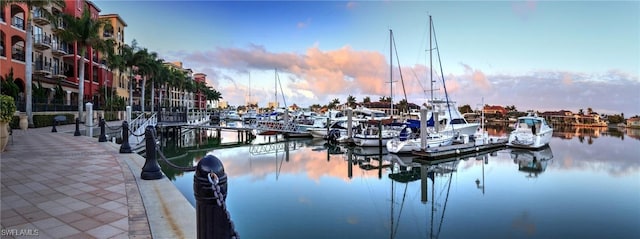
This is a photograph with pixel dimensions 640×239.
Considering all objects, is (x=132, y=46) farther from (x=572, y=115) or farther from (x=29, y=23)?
(x=572, y=115)

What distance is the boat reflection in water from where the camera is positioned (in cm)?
1999

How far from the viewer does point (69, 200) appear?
5812mm

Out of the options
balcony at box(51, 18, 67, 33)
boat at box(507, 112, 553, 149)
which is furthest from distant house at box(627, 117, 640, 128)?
balcony at box(51, 18, 67, 33)

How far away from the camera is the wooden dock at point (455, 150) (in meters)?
21.4

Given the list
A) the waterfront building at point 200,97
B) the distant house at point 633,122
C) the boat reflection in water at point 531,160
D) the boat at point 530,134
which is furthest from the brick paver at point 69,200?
the distant house at point 633,122

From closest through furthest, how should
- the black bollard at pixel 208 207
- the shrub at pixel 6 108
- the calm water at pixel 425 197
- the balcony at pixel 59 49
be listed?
the black bollard at pixel 208 207, the calm water at pixel 425 197, the shrub at pixel 6 108, the balcony at pixel 59 49

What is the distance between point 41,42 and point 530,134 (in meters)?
46.4

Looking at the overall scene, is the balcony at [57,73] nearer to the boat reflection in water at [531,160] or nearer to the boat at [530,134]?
the boat reflection in water at [531,160]

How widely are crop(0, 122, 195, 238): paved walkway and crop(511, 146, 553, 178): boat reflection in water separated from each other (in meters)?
19.0

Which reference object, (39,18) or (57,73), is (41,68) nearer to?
(57,73)

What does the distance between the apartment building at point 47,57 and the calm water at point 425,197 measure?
18.6 metres

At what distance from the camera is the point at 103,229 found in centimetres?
448

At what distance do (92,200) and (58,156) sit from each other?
687 centimetres

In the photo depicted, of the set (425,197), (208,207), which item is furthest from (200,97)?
(208,207)
